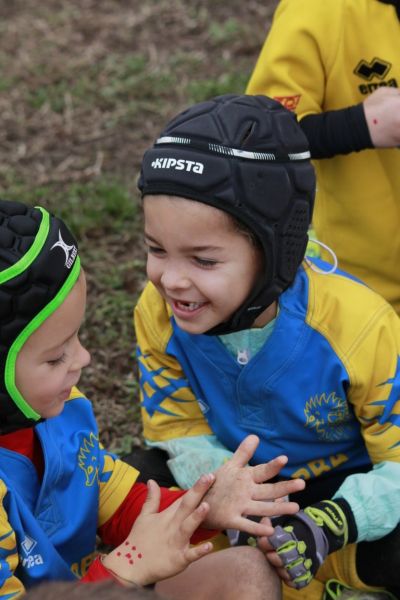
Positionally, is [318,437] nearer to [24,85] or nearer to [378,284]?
[378,284]

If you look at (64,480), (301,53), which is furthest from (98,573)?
(301,53)

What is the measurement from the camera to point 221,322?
9.71ft

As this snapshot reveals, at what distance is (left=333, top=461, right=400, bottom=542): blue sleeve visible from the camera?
9.82 ft

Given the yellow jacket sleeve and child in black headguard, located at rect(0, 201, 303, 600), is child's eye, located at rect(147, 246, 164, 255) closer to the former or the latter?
child in black headguard, located at rect(0, 201, 303, 600)

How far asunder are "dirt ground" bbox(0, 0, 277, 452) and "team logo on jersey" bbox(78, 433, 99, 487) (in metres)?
1.05

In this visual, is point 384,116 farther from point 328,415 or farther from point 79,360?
point 79,360

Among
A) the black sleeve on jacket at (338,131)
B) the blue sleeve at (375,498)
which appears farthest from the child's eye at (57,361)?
the black sleeve on jacket at (338,131)

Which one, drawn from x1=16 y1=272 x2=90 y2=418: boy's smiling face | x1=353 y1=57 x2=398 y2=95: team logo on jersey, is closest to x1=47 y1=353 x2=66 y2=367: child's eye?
x1=16 y1=272 x2=90 y2=418: boy's smiling face

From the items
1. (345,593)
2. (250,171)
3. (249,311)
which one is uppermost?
(250,171)

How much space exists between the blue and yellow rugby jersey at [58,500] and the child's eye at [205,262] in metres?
0.56

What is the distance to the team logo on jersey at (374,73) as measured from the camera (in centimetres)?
348

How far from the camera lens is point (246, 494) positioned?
2.71 metres

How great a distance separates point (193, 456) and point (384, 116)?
1.29 meters

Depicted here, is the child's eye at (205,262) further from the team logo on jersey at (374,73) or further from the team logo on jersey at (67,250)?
the team logo on jersey at (374,73)
